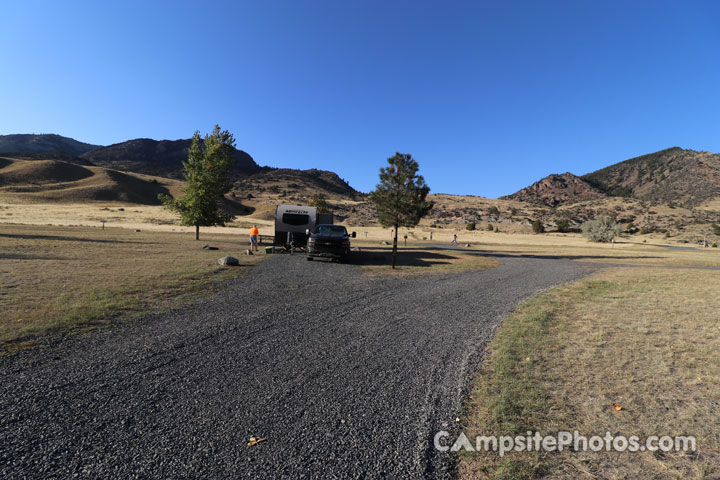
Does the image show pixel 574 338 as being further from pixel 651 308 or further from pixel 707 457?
pixel 651 308

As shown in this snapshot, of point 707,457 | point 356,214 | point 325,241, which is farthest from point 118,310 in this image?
point 356,214

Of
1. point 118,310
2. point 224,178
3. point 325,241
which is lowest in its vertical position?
point 118,310

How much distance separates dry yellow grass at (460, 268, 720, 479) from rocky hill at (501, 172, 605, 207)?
443 ft

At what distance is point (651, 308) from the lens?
817 centimetres

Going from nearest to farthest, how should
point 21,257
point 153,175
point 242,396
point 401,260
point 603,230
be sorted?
point 242,396, point 21,257, point 401,260, point 603,230, point 153,175

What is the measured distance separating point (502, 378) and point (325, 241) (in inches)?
514

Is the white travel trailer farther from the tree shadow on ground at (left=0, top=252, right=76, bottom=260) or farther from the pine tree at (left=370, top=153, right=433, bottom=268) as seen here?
the tree shadow on ground at (left=0, top=252, right=76, bottom=260)

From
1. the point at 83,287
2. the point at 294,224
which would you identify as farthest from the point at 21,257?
the point at 294,224

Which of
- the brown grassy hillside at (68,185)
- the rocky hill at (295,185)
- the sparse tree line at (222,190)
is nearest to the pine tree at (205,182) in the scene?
the sparse tree line at (222,190)

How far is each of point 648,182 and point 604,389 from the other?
162 m

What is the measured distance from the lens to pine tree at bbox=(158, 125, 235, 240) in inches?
1028

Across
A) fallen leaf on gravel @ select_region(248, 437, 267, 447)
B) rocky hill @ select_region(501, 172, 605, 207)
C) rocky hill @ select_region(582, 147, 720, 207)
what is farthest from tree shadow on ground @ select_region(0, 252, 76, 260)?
rocky hill @ select_region(501, 172, 605, 207)

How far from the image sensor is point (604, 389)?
397cm

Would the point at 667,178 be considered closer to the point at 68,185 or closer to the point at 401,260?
the point at 401,260
